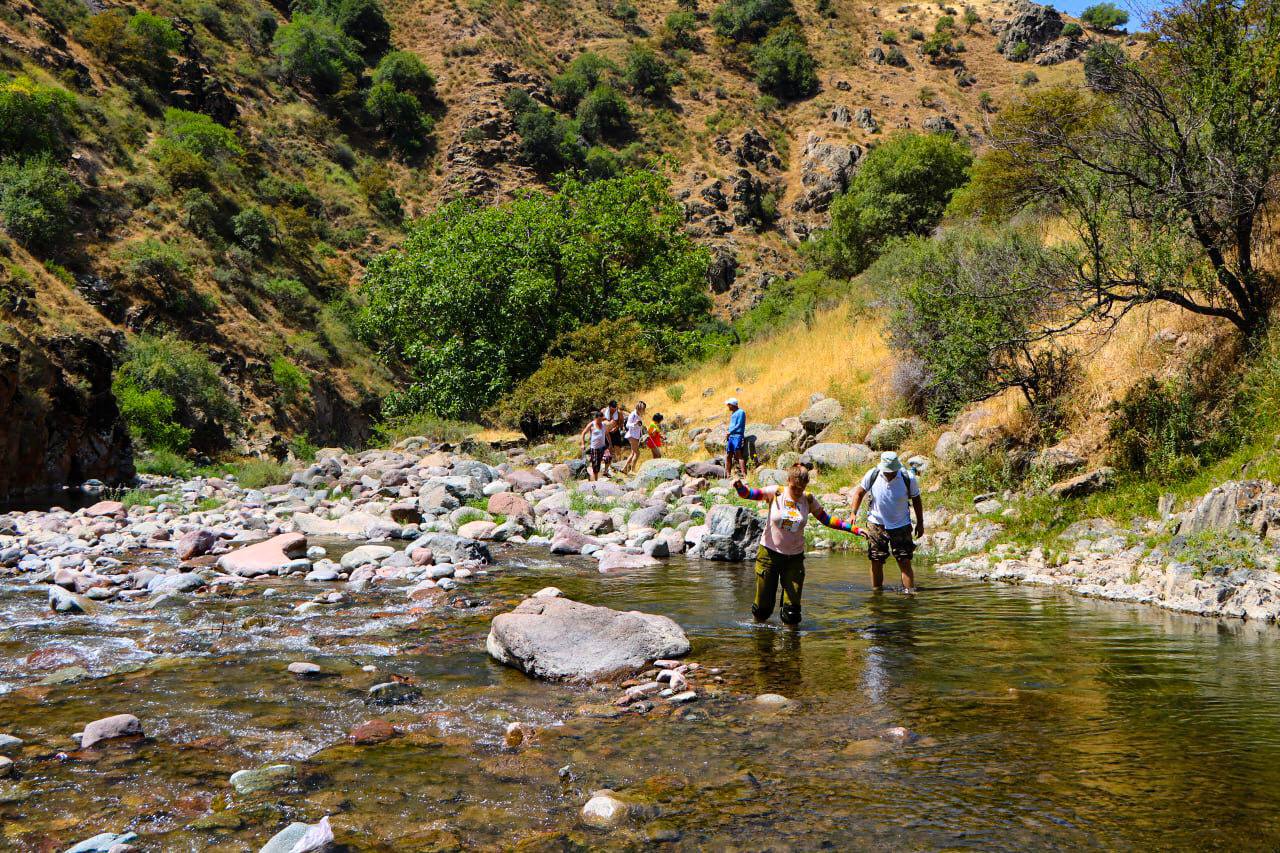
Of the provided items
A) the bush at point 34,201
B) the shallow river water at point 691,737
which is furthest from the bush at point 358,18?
the shallow river water at point 691,737

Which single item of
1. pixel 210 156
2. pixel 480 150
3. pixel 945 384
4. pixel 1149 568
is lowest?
pixel 1149 568

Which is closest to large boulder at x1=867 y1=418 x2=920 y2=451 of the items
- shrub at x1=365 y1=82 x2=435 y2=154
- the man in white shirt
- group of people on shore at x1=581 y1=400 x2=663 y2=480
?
group of people on shore at x1=581 y1=400 x2=663 y2=480

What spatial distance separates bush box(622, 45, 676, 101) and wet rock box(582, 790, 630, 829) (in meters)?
83.7

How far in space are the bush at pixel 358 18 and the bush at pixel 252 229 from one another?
40.4 m

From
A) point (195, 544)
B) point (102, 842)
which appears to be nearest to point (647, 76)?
point (195, 544)

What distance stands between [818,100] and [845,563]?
78889 millimetres

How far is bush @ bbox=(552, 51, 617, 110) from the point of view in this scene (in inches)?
3061

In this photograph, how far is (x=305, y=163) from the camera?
59.1m

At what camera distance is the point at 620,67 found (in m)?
82.2

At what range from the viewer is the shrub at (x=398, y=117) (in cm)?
6800

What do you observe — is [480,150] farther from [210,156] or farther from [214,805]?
[214,805]

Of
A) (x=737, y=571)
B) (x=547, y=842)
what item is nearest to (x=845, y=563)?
(x=737, y=571)

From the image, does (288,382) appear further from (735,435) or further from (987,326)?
(987,326)

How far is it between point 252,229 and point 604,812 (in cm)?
4265
